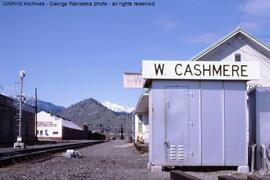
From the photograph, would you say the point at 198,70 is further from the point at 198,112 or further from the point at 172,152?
the point at 172,152

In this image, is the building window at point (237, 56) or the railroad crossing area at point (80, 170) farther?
the building window at point (237, 56)

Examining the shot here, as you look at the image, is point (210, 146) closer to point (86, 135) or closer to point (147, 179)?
point (147, 179)

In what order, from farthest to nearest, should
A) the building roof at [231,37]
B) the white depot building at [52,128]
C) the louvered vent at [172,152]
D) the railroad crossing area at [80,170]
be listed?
the white depot building at [52,128] → the building roof at [231,37] → the louvered vent at [172,152] → the railroad crossing area at [80,170]

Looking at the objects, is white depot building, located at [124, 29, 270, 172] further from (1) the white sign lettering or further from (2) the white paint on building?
(2) the white paint on building

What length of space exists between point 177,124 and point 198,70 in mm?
1812

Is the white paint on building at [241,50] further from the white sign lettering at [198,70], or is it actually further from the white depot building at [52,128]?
the white depot building at [52,128]

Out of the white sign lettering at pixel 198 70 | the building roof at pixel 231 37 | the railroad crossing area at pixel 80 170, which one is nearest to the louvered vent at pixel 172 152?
the railroad crossing area at pixel 80 170

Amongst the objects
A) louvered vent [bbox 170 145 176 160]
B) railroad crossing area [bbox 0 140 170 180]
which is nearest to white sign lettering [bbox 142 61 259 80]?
louvered vent [bbox 170 145 176 160]

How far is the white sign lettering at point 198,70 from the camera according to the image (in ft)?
55.2

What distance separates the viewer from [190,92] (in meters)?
16.9

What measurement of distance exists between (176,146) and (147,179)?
9.17 feet

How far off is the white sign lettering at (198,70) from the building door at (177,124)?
0.47 metres

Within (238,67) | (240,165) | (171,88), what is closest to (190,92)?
(171,88)

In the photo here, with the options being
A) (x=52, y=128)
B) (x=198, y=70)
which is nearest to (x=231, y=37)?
(x=198, y=70)
